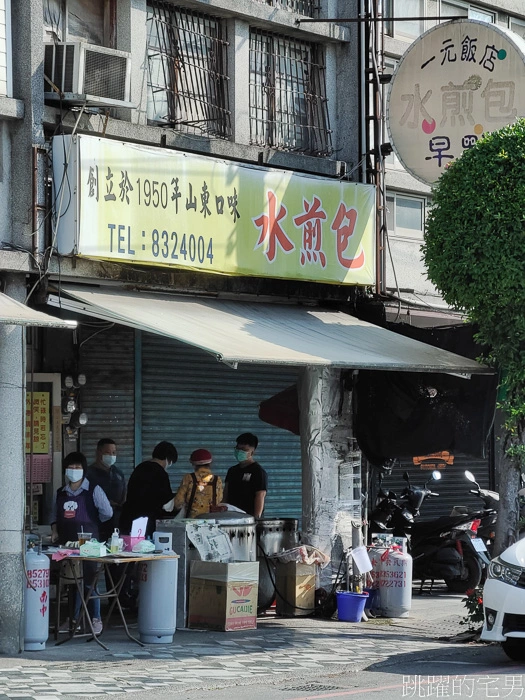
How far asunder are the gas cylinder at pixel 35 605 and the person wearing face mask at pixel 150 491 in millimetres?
2090

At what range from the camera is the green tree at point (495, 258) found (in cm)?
1209

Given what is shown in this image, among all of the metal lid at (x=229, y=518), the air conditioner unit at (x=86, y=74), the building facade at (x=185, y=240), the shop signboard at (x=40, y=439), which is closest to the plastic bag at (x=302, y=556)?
the building facade at (x=185, y=240)

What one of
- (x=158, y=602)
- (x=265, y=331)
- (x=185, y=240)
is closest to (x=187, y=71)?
(x=185, y=240)

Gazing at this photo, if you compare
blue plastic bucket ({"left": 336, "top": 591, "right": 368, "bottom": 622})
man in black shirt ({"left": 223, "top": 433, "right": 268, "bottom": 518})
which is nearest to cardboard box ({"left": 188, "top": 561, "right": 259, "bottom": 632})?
blue plastic bucket ({"left": 336, "top": 591, "right": 368, "bottom": 622})

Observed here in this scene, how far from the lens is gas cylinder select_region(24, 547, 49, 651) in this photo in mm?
11273

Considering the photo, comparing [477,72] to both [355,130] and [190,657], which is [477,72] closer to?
[355,130]

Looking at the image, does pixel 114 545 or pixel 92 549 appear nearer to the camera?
pixel 92 549

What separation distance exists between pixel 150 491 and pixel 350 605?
243cm

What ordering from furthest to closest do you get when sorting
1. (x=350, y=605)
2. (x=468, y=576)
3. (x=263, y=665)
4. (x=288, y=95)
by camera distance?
(x=468, y=576) → (x=288, y=95) → (x=350, y=605) → (x=263, y=665)

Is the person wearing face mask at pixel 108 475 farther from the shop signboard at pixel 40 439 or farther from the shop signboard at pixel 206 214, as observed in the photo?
the shop signboard at pixel 206 214

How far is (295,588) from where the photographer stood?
13617mm

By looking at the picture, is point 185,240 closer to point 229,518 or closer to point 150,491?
point 150,491

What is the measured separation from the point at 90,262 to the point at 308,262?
9.39 ft

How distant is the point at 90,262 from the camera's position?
12352mm
